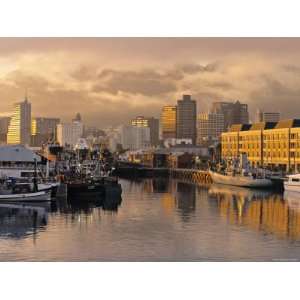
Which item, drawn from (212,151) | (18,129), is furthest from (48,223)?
(212,151)

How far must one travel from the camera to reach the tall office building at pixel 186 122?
86.6 ft

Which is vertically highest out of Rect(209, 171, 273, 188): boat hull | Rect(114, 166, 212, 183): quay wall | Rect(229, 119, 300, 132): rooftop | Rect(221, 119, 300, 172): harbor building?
Rect(229, 119, 300, 132): rooftop

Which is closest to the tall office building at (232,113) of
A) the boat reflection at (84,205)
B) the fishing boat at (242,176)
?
the fishing boat at (242,176)

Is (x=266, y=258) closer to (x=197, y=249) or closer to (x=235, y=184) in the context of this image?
(x=197, y=249)

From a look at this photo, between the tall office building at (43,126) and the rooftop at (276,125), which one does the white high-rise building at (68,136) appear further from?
the rooftop at (276,125)

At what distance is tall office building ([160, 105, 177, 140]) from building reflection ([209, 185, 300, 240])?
934 centimetres

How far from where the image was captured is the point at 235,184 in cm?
2292

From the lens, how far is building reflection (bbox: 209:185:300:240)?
10.3 meters

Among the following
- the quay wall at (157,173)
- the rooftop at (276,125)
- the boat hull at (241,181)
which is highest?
the rooftop at (276,125)

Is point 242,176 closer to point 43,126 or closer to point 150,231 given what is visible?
point 43,126

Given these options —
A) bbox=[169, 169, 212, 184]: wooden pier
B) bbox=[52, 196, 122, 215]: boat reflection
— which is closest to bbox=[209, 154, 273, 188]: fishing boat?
bbox=[169, 169, 212, 184]: wooden pier

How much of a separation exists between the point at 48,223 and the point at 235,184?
1307 cm

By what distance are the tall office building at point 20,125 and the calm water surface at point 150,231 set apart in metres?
3.71

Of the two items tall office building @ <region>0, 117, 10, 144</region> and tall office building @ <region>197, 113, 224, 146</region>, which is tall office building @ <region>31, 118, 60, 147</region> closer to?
tall office building @ <region>0, 117, 10, 144</region>
